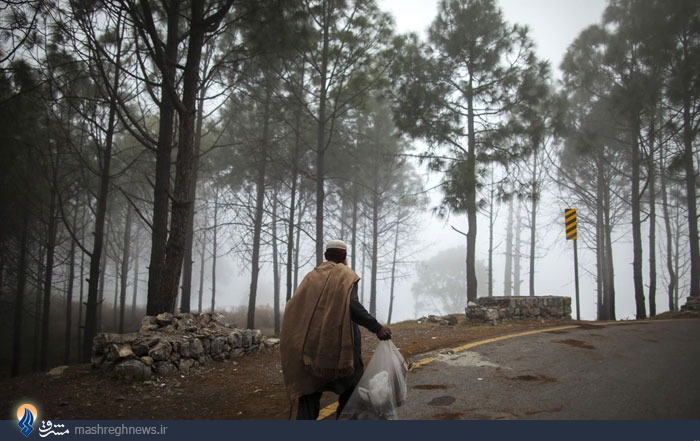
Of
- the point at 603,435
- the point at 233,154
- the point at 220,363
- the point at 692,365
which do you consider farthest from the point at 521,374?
the point at 233,154

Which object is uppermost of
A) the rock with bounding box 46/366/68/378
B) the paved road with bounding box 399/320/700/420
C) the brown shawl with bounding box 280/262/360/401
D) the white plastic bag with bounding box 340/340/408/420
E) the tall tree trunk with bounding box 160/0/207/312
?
the tall tree trunk with bounding box 160/0/207/312

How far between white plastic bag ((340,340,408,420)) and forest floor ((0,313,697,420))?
1.47 metres

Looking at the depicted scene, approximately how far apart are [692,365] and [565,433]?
3552mm

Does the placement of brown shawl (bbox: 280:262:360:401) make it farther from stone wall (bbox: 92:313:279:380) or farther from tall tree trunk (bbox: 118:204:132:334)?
tall tree trunk (bbox: 118:204:132:334)

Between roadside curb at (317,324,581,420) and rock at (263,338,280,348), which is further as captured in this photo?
rock at (263,338,280,348)

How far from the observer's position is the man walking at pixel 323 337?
2.99 m

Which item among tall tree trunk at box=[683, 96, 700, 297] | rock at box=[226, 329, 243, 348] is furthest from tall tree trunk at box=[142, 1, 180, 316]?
tall tree trunk at box=[683, 96, 700, 297]

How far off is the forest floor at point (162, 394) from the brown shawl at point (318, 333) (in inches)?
53.7

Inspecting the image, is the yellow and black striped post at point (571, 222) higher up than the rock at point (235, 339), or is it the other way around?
the yellow and black striped post at point (571, 222)

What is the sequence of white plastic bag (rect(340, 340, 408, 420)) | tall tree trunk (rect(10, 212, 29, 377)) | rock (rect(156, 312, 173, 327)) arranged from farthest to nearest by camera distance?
tall tree trunk (rect(10, 212, 29, 377))
rock (rect(156, 312, 173, 327))
white plastic bag (rect(340, 340, 408, 420))

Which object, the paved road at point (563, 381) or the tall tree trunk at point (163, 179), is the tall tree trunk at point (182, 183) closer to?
the tall tree trunk at point (163, 179)

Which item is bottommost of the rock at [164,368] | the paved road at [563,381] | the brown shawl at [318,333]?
the rock at [164,368]

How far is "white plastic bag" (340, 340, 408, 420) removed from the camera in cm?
297

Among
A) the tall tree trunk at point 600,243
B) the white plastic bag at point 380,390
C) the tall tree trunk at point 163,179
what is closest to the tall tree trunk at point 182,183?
the tall tree trunk at point 163,179
